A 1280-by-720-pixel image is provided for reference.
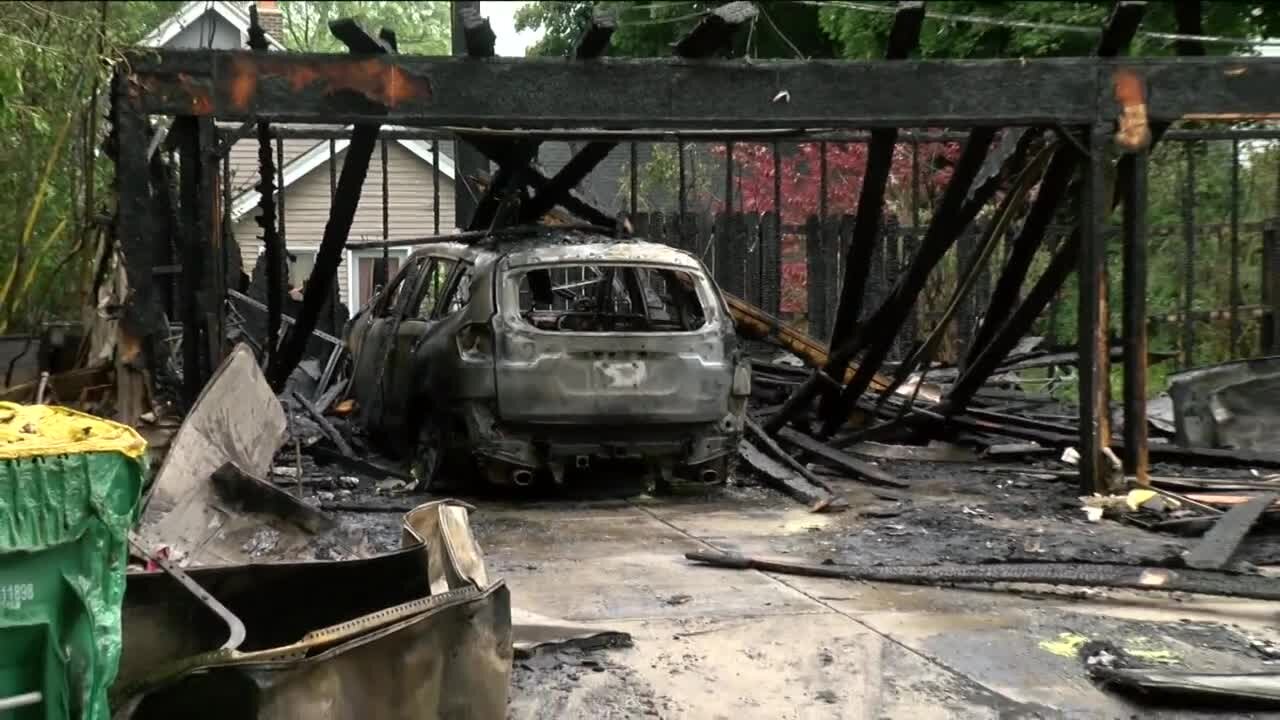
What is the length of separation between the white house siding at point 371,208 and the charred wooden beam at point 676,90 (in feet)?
50.6

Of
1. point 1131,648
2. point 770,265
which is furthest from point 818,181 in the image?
point 1131,648

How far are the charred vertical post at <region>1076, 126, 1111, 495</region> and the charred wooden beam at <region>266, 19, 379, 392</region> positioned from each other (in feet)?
16.1

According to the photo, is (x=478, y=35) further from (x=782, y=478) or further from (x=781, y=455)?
(x=781, y=455)

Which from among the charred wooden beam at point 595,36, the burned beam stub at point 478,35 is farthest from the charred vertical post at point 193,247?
the charred wooden beam at point 595,36

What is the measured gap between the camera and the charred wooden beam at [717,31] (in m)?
7.44

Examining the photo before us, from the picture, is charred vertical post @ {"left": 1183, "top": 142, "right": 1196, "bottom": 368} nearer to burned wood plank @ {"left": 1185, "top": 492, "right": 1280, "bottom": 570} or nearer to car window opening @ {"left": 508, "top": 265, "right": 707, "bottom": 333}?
burned wood plank @ {"left": 1185, "top": 492, "right": 1280, "bottom": 570}

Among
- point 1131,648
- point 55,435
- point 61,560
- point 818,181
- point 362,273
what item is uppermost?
point 818,181

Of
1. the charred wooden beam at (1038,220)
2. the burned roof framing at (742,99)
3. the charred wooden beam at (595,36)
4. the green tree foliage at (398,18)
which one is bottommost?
the charred wooden beam at (1038,220)

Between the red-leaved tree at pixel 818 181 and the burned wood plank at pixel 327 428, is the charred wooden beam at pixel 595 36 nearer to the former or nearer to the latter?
the burned wood plank at pixel 327 428

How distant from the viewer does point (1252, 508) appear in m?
7.41

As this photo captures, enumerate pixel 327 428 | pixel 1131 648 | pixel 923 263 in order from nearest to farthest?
pixel 1131 648 → pixel 923 263 → pixel 327 428

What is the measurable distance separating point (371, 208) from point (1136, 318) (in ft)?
56.3

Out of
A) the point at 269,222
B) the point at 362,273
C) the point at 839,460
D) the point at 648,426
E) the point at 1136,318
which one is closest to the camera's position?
the point at 648,426

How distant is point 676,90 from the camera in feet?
26.4
